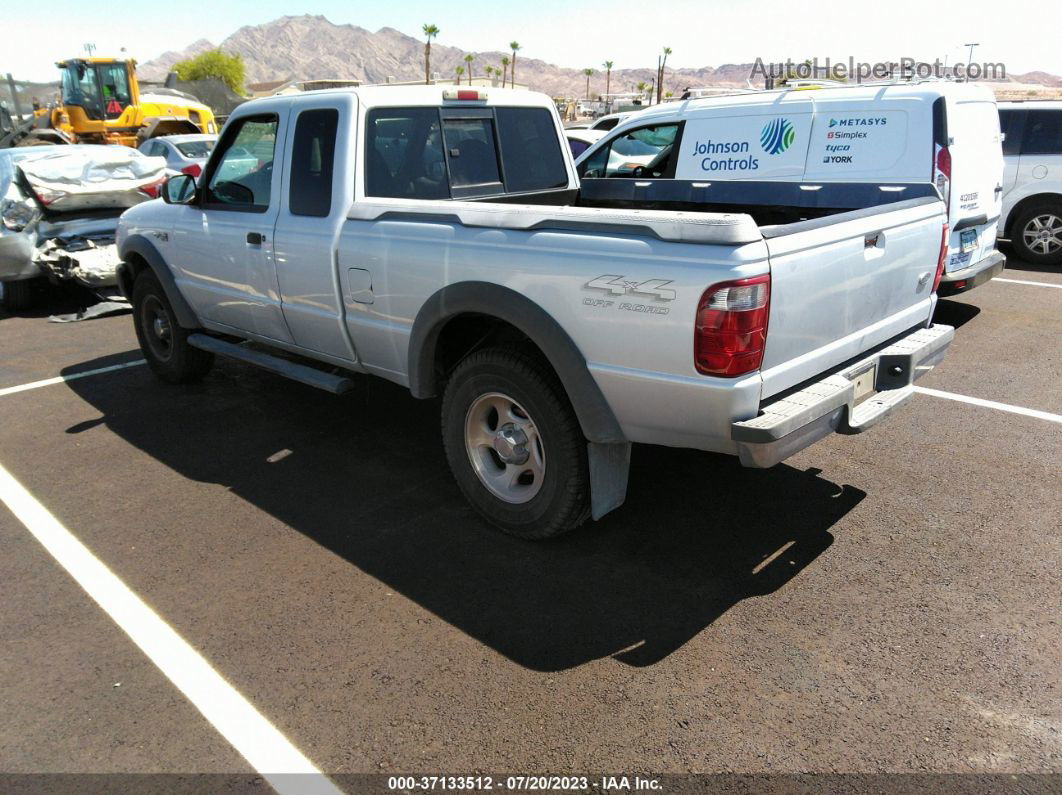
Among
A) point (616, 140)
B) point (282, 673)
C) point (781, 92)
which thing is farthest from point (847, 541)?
point (616, 140)

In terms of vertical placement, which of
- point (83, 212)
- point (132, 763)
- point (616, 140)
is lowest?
point (132, 763)

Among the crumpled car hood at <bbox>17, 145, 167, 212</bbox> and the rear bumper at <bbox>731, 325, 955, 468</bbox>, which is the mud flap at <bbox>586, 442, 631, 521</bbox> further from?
Answer: the crumpled car hood at <bbox>17, 145, 167, 212</bbox>

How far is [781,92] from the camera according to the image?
7.71 metres

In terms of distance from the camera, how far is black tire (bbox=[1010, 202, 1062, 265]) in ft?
32.4

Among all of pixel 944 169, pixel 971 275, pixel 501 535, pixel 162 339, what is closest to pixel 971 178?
pixel 944 169

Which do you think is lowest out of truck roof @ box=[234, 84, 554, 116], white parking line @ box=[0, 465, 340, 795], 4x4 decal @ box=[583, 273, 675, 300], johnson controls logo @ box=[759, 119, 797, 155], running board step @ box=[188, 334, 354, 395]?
white parking line @ box=[0, 465, 340, 795]

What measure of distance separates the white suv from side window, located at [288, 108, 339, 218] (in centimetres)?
870

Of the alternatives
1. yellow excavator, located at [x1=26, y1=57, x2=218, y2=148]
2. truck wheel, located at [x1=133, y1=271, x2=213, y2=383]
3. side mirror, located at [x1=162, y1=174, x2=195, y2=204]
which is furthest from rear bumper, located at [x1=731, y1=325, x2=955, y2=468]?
yellow excavator, located at [x1=26, y1=57, x2=218, y2=148]

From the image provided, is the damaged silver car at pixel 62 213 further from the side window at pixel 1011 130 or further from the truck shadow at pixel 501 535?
the side window at pixel 1011 130

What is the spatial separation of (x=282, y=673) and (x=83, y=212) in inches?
310

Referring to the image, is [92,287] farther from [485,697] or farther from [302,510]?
[485,697]

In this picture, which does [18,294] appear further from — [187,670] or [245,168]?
[187,670]

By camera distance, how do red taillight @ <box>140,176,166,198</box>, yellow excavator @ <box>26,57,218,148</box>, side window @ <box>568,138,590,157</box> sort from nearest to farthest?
1. red taillight @ <box>140,176,166,198</box>
2. side window @ <box>568,138,590,157</box>
3. yellow excavator @ <box>26,57,218,148</box>

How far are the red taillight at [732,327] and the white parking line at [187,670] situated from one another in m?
1.91
